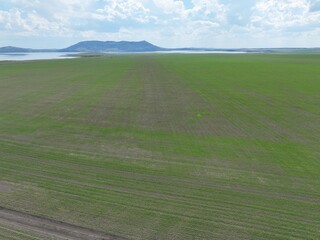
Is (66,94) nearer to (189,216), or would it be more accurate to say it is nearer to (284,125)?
(284,125)

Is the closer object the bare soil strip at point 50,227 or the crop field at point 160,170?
the bare soil strip at point 50,227

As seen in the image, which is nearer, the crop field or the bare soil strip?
the bare soil strip

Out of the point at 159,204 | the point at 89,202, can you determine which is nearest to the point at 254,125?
the point at 159,204

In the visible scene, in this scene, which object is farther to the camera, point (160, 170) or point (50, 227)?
point (160, 170)
